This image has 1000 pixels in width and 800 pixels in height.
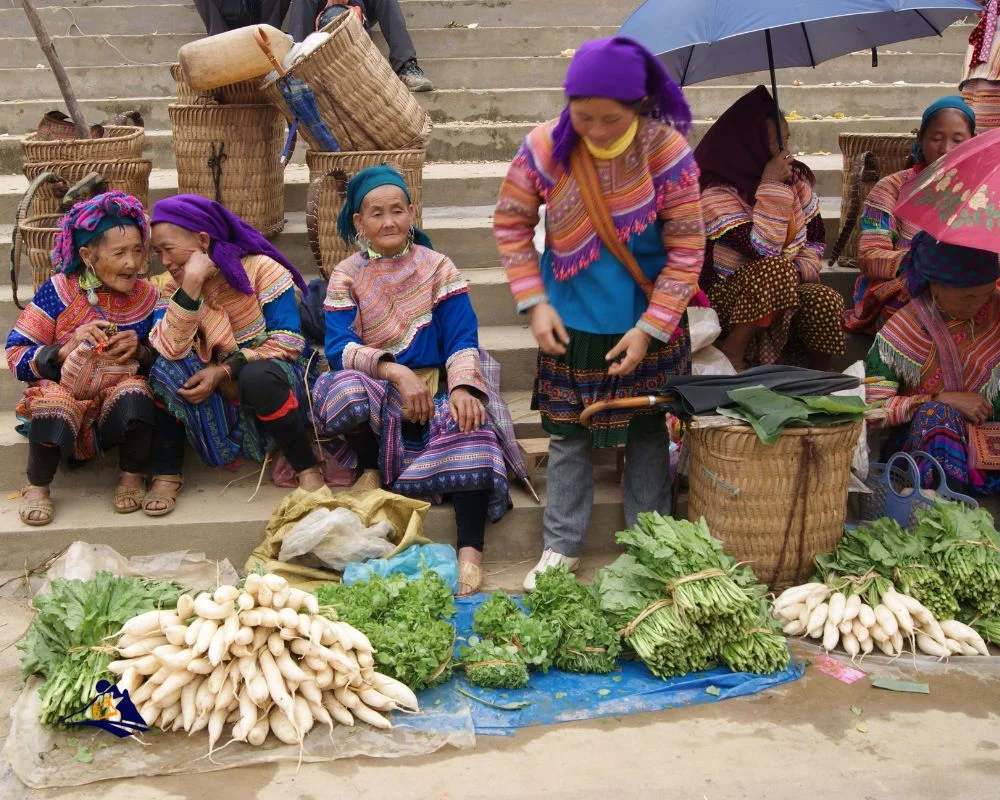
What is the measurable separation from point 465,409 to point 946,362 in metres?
2.04

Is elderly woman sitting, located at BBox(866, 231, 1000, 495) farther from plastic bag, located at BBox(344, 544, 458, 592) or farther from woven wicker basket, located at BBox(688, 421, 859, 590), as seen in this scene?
plastic bag, located at BBox(344, 544, 458, 592)

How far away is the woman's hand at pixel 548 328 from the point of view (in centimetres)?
354

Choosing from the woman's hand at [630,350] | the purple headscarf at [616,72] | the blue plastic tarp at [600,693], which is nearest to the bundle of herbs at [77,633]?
the blue plastic tarp at [600,693]

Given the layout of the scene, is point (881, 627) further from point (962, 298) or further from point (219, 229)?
point (219, 229)

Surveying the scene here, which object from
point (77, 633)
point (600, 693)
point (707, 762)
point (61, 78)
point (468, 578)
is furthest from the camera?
point (61, 78)

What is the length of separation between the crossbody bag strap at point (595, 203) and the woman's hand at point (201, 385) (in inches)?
64.8

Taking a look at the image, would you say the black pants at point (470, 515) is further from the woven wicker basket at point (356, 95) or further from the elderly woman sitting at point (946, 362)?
the elderly woman sitting at point (946, 362)

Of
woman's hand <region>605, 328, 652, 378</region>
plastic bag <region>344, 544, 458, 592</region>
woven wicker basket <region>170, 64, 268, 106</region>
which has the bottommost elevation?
plastic bag <region>344, 544, 458, 592</region>

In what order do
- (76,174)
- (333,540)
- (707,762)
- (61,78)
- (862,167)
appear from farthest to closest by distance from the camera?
(862,167) < (61,78) < (76,174) < (333,540) < (707,762)

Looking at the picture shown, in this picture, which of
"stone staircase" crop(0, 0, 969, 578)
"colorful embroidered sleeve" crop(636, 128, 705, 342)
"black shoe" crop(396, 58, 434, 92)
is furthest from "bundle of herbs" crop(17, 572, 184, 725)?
"black shoe" crop(396, 58, 434, 92)

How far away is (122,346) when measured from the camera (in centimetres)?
414

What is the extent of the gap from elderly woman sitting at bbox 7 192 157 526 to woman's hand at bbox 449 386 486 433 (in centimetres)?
122

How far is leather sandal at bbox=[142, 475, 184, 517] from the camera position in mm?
4168

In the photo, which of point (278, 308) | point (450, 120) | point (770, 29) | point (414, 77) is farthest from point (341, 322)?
point (414, 77)
